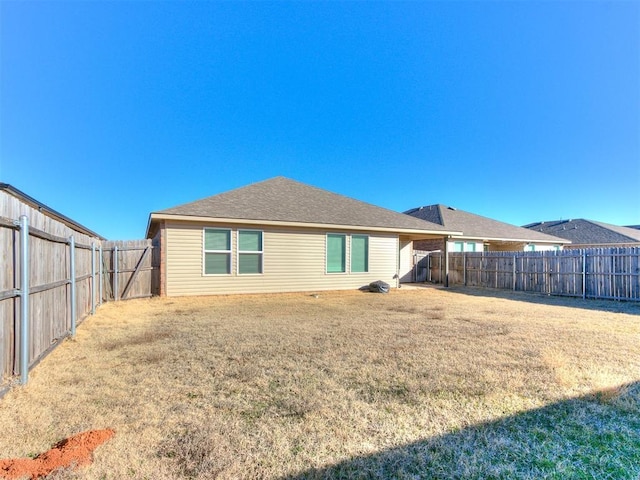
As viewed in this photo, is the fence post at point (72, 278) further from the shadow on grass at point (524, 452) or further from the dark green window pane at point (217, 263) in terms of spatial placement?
the shadow on grass at point (524, 452)

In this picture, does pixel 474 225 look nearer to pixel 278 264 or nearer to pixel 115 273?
pixel 278 264

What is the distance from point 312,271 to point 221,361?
7.99m

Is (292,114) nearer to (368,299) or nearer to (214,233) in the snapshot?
(214,233)

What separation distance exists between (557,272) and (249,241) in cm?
1197

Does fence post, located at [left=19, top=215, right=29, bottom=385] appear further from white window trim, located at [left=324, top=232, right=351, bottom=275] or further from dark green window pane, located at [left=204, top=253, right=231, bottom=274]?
white window trim, located at [left=324, top=232, right=351, bottom=275]

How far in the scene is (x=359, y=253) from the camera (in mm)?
12992

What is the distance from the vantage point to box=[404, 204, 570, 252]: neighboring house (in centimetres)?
1816

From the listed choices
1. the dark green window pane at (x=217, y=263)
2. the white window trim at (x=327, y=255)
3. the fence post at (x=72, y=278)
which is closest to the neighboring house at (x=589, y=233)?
the white window trim at (x=327, y=255)

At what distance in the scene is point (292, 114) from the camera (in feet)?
58.3

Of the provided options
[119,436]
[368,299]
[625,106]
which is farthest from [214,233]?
[625,106]

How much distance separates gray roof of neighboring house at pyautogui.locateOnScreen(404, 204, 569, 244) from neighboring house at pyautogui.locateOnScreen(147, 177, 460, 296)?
4.93m

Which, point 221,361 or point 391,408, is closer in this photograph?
point 391,408

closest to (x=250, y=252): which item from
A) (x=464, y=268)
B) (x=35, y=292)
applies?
(x=35, y=292)

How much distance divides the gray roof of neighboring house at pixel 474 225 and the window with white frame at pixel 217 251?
1217cm
